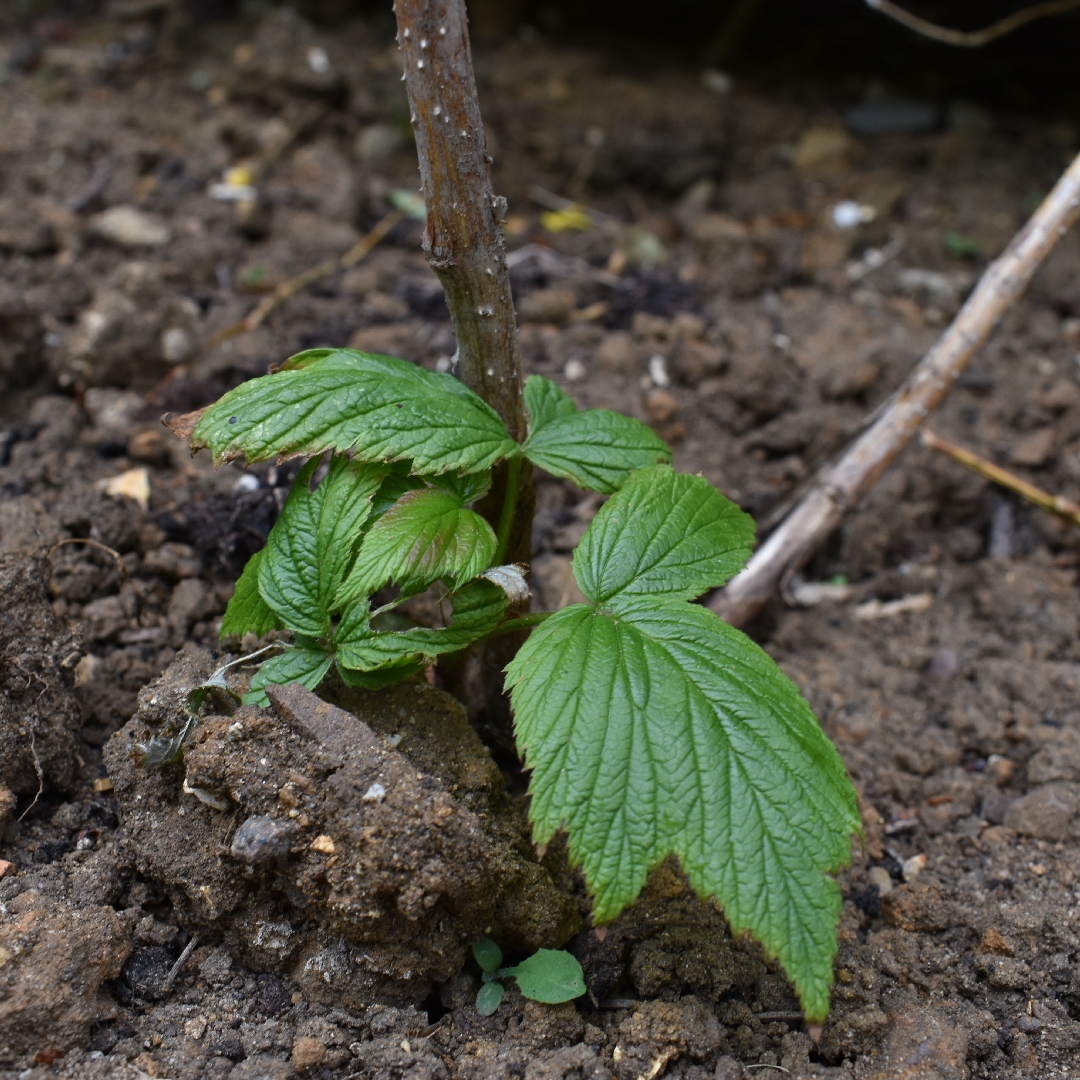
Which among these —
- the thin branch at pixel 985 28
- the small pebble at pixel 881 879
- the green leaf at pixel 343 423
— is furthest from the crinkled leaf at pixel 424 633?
the thin branch at pixel 985 28

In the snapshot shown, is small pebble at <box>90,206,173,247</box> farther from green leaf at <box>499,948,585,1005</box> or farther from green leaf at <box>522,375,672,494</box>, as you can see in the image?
green leaf at <box>499,948,585,1005</box>

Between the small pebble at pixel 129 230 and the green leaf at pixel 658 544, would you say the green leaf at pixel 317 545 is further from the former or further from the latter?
the small pebble at pixel 129 230

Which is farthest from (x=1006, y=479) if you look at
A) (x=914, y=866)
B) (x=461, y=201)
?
(x=461, y=201)

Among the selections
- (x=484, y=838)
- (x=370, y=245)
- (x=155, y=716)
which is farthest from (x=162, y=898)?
(x=370, y=245)

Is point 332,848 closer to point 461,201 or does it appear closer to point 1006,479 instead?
point 461,201

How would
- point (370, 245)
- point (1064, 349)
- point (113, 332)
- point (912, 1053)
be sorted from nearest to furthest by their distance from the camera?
point (912, 1053), point (113, 332), point (1064, 349), point (370, 245)

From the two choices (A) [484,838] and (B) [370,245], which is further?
(B) [370,245]

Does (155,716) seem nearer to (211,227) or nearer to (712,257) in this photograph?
(211,227)
